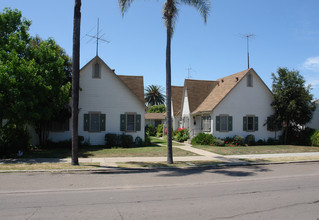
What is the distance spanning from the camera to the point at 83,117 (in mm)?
19938

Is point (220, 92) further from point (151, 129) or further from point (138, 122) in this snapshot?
point (151, 129)

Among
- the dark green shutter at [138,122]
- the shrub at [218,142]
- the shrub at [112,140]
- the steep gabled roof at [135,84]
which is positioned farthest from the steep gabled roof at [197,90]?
the shrub at [112,140]

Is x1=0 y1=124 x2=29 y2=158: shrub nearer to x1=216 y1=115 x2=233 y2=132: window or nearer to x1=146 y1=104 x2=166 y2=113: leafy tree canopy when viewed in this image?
x1=216 y1=115 x2=233 y2=132: window

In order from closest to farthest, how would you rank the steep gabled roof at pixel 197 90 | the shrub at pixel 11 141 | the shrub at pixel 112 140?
the shrub at pixel 11 141 < the shrub at pixel 112 140 < the steep gabled roof at pixel 197 90

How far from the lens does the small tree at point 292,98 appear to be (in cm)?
2194

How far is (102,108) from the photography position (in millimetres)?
20297

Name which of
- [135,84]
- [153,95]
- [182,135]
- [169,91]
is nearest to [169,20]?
[169,91]

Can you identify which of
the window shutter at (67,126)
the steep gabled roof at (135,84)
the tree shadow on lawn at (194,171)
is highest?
the steep gabled roof at (135,84)

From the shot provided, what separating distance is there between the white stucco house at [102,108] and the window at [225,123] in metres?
6.78

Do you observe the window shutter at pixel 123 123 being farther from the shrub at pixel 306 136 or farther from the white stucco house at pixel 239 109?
the shrub at pixel 306 136

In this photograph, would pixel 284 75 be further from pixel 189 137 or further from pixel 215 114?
pixel 189 137

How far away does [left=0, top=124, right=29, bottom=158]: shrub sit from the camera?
13.6 m

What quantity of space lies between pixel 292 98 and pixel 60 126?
63.8 ft

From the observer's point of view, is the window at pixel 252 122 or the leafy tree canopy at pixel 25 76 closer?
the leafy tree canopy at pixel 25 76
